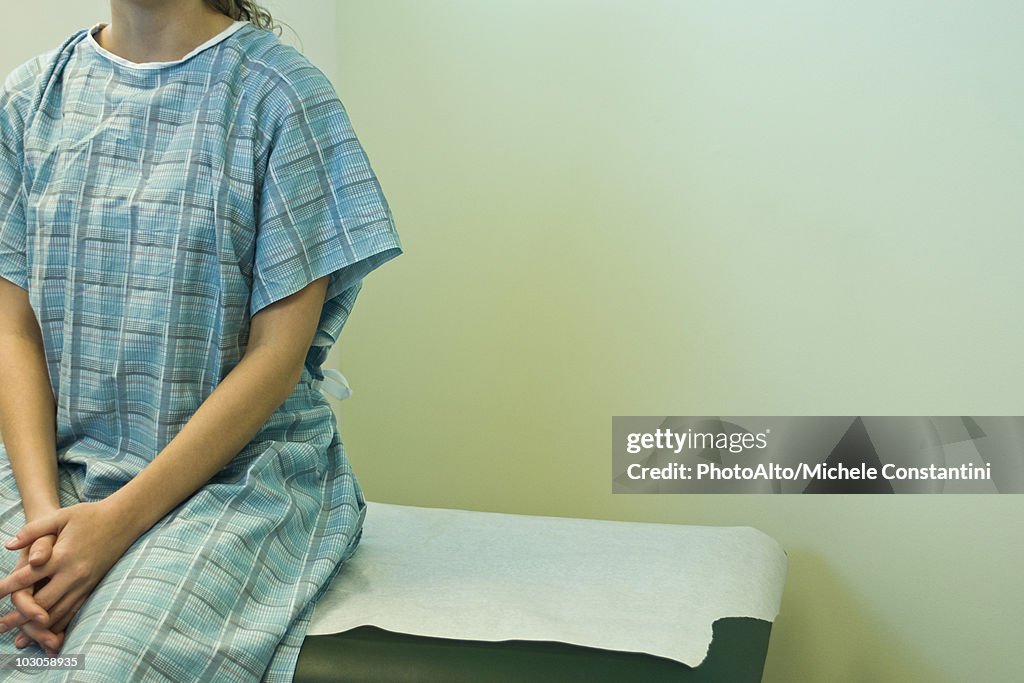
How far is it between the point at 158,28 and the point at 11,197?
0.90ft

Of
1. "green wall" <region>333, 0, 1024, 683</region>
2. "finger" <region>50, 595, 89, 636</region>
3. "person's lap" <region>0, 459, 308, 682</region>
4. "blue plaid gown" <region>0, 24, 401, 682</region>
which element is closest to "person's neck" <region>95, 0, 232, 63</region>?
"blue plaid gown" <region>0, 24, 401, 682</region>

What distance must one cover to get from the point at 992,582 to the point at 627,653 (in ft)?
2.95

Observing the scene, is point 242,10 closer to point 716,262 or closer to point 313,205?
point 313,205

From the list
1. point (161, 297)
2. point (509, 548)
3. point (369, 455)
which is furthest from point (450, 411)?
point (161, 297)

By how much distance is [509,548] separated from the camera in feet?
4.85

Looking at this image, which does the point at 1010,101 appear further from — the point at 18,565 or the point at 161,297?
the point at 18,565

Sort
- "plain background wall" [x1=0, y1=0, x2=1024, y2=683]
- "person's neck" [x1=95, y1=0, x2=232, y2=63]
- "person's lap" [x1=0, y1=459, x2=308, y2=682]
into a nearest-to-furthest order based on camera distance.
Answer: "person's lap" [x1=0, y1=459, x2=308, y2=682], "person's neck" [x1=95, y1=0, x2=232, y2=63], "plain background wall" [x1=0, y1=0, x2=1024, y2=683]

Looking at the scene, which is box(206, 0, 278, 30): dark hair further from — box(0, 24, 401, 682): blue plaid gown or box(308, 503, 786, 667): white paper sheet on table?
box(308, 503, 786, 667): white paper sheet on table

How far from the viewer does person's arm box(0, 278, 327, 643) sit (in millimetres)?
1041

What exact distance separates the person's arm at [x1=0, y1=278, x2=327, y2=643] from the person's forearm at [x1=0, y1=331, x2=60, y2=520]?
12cm

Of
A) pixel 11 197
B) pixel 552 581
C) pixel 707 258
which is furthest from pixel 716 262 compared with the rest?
pixel 11 197

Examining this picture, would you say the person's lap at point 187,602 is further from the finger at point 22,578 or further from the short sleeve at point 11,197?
the short sleeve at point 11,197

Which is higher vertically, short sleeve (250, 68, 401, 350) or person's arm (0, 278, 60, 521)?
short sleeve (250, 68, 401, 350)

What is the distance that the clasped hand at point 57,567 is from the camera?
1.03 m
